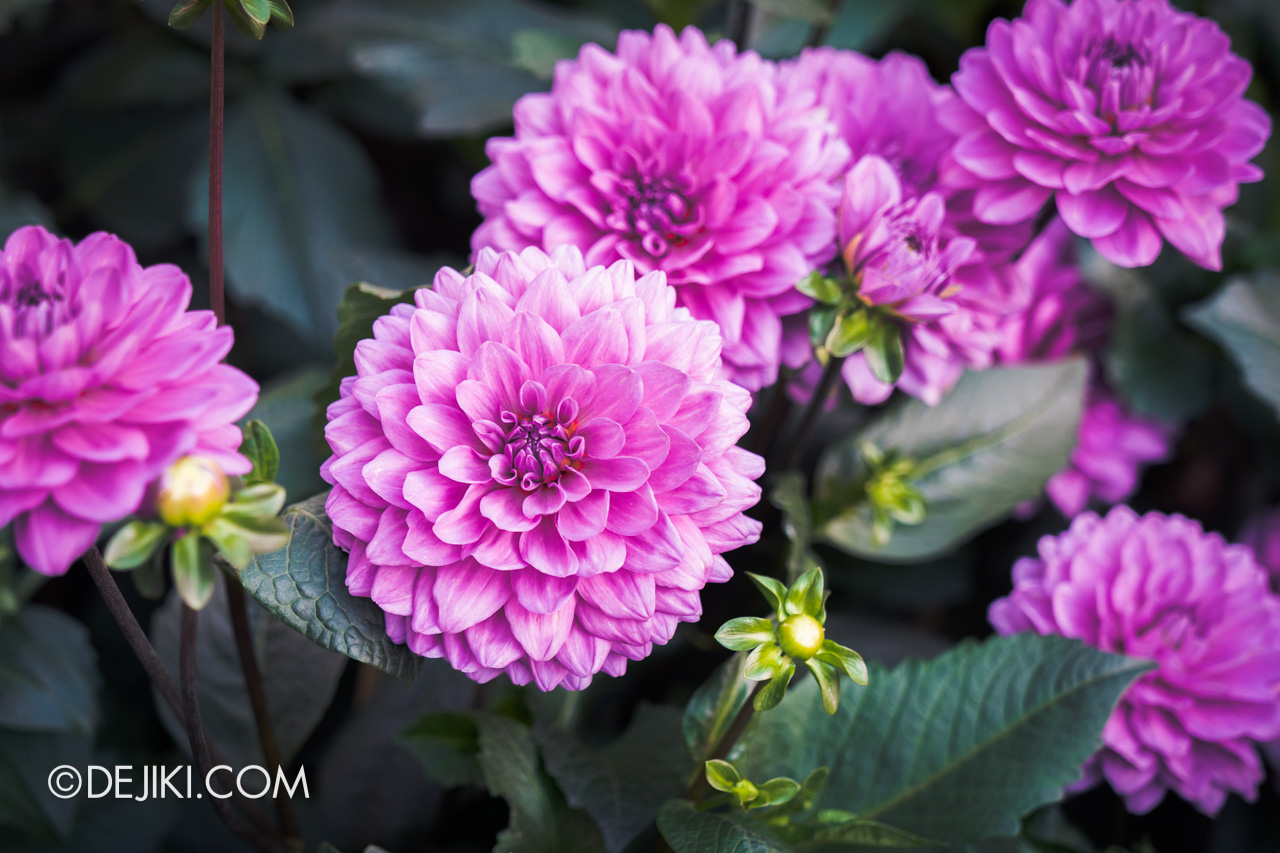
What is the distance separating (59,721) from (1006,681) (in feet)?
2.74

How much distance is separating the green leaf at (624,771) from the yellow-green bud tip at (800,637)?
25cm

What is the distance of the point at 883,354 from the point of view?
673 millimetres

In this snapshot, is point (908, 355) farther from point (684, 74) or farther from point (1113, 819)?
point (1113, 819)

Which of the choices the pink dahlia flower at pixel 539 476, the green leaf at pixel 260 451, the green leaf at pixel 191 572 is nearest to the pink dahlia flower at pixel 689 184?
the pink dahlia flower at pixel 539 476

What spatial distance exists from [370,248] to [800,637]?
948 mm

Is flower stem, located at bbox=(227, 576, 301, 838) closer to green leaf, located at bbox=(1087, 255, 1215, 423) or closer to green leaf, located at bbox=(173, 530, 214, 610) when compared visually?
green leaf, located at bbox=(173, 530, 214, 610)

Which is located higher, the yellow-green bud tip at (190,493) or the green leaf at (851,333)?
the yellow-green bud tip at (190,493)

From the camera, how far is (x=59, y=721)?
0.83 metres

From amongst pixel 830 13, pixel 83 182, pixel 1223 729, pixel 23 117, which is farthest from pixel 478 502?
pixel 23 117

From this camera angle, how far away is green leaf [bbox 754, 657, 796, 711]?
53cm

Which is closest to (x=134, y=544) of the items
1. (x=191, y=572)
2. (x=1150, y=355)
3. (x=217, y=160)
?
(x=191, y=572)

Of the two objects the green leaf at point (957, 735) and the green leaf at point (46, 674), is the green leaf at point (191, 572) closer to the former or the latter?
the green leaf at point (957, 735)

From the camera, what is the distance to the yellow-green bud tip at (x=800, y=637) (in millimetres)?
537

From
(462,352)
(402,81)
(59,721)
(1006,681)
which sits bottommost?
(59,721)
